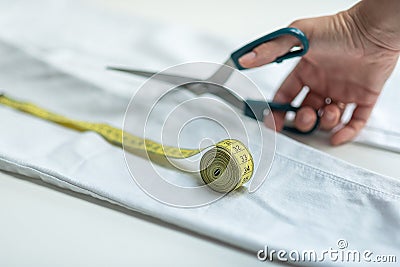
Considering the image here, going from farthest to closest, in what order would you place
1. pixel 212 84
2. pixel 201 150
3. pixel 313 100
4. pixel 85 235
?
pixel 313 100, pixel 212 84, pixel 201 150, pixel 85 235

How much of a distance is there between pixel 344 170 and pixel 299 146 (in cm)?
11

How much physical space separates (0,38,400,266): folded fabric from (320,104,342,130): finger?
0.15 m

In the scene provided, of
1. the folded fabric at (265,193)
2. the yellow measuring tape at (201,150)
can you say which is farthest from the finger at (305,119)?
the yellow measuring tape at (201,150)

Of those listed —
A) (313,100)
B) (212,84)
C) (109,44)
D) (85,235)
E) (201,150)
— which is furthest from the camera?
(109,44)

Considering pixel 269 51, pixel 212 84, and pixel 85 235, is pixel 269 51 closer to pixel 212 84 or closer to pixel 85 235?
pixel 212 84

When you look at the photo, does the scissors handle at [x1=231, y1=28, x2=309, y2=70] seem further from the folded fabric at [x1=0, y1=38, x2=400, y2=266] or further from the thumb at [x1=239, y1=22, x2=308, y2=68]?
the folded fabric at [x1=0, y1=38, x2=400, y2=266]

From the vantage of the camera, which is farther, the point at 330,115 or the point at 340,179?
the point at 330,115

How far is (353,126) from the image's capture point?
119 cm

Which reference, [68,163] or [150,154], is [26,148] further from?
[150,154]

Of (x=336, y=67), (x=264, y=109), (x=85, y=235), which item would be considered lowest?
(x=85, y=235)

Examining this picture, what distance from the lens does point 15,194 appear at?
974 mm

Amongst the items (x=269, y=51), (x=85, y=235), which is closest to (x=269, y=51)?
(x=269, y=51)

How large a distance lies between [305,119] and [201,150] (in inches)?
10.3

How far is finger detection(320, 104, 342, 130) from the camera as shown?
1.20 m
